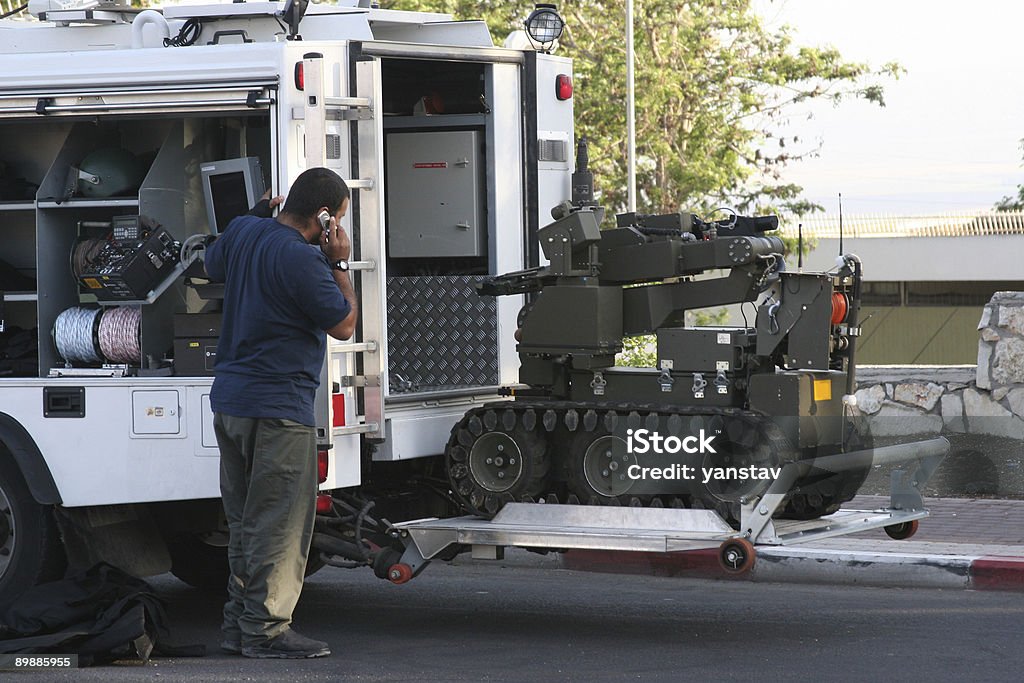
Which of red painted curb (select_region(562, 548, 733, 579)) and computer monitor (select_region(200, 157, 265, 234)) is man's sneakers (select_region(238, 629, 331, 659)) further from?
red painted curb (select_region(562, 548, 733, 579))

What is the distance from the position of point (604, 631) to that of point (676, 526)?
104cm

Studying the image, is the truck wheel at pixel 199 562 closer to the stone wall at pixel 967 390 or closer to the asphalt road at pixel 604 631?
the asphalt road at pixel 604 631

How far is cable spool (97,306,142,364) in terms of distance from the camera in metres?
7.58

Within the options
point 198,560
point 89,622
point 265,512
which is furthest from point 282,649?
point 198,560

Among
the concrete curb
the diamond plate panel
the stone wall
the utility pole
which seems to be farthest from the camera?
the utility pole

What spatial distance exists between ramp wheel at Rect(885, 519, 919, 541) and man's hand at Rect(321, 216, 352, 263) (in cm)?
313

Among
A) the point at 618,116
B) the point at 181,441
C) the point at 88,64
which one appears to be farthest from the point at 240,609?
the point at 618,116

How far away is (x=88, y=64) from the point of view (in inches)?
288

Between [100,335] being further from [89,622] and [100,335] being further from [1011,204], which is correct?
[1011,204]

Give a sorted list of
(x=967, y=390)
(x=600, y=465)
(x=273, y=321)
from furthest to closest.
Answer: (x=967, y=390), (x=600, y=465), (x=273, y=321)

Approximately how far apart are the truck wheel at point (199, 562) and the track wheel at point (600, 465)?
2146mm

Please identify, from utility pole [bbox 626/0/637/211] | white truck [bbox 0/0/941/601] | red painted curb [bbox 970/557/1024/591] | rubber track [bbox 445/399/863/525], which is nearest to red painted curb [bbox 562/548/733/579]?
red painted curb [bbox 970/557/1024/591]

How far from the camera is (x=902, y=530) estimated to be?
25.5 ft

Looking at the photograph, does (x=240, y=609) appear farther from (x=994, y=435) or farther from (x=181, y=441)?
(x=994, y=435)
